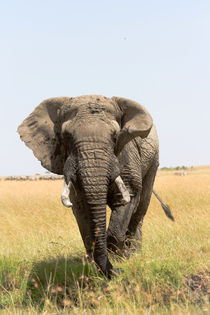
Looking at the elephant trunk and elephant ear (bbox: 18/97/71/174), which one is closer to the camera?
the elephant trunk

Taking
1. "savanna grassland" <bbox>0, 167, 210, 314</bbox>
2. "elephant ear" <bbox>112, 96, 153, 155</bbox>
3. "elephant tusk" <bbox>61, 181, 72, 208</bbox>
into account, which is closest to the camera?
"elephant tusk" <bbox>61, 181, 72, 208</bbox>

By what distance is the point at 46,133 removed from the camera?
6.82 meters

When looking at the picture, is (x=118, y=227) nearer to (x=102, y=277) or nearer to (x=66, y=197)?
(x=102, y=277)

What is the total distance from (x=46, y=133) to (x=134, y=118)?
1452 millimetres

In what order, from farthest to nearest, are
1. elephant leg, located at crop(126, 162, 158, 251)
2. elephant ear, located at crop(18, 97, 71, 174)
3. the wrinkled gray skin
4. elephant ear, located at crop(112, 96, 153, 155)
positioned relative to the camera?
elephant leg, located at crop(126, 162, 158, 251)
elephant ear, located at crop(18, 97, 71, 174)
elephant ear, located at crop(112, 96, 153, 155)
the wrinkled gray skin

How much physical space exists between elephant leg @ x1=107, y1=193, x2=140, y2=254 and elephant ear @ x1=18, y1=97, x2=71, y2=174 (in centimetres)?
113

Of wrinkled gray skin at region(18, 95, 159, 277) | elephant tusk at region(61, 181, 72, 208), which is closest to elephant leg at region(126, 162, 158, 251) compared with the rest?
wrinkled gray skin at region(18, 95, 159, 277)

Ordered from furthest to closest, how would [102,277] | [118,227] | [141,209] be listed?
[141,209] → [118,227] → [102,277]

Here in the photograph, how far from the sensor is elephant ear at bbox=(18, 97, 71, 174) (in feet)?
21.9

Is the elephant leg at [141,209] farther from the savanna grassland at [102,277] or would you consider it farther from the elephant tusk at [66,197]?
the elephant tusk at [66,197]

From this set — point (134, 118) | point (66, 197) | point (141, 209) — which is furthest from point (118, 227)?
point (141, 209)

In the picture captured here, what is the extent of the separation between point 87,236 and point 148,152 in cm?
305

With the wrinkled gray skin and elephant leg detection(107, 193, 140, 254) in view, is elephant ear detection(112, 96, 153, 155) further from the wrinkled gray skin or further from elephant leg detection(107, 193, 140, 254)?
elephant leg detection(107, 193, 140, 254)

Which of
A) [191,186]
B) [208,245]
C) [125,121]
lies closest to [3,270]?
[125,121]
